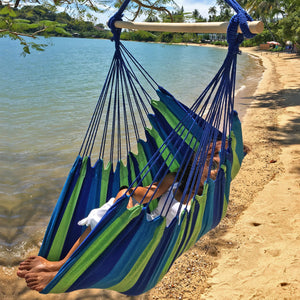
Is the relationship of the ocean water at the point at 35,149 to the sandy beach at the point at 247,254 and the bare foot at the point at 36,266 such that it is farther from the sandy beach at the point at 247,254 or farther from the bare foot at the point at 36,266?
the bare foot at the point at 36,266

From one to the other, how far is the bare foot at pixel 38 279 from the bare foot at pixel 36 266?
24 millimetres

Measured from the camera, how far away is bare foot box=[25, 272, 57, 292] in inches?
54.0

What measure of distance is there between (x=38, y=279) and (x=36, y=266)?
85 mm

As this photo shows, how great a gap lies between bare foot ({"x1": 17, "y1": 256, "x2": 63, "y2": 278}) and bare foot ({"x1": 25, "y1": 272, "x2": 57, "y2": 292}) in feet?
0.08

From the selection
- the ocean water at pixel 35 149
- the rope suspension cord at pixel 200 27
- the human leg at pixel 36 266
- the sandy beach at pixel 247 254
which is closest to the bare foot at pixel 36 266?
the human leg at pixel 36 266

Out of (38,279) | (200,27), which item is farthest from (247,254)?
(200,27)

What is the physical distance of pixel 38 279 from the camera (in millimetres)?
1399

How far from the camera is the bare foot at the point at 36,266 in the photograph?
1.44 meters

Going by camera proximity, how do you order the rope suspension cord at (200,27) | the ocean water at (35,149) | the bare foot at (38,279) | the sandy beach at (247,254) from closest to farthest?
1. the rope suspension cord at (200,27)
2. the bare foot at (38,279)
3. the sandy beach at (247,254)
4. the ocean water at (35,149)

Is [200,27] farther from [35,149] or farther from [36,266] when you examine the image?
[35,149]

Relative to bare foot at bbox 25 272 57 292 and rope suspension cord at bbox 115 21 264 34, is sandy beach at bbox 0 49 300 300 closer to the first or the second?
bare foot at bbox 25 272 57 292

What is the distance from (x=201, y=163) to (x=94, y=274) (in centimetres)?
67

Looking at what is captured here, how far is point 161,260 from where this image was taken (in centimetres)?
132

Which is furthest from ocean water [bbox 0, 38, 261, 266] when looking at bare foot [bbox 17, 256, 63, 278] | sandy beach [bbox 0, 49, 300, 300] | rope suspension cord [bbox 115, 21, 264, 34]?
rope suspension cord [bbox 115, 21, 264, 34]
